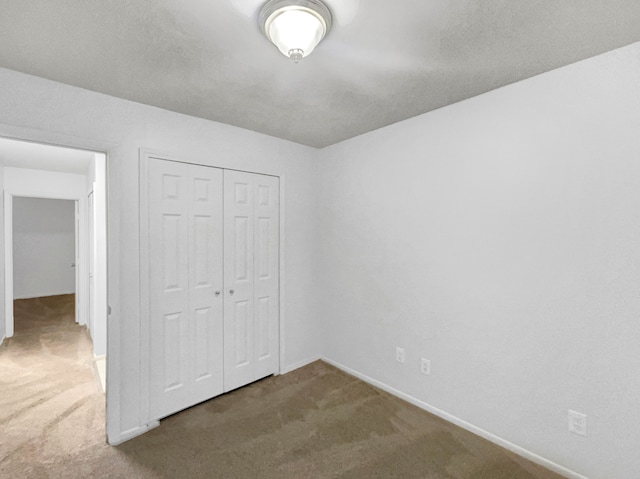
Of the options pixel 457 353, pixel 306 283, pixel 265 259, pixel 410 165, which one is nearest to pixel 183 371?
pixel 265 259

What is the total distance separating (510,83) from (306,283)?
8.20 ft

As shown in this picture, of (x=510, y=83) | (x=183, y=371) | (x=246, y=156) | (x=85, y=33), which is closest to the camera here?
(x=85, y=33)

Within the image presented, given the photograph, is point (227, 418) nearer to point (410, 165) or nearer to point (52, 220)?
point (410, 165)

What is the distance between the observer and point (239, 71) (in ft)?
6.09

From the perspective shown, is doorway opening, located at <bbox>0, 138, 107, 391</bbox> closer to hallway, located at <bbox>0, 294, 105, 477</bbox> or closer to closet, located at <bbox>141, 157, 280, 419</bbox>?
hallway, located at <bbox>0, 294, 105, 477</bbox>

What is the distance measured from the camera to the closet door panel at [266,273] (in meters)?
3.04

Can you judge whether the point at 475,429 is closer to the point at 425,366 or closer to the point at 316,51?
the point at 425,366

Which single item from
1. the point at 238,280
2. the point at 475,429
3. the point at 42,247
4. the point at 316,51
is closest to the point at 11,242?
the point at 238,280

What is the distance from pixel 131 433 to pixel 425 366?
89.7 inches

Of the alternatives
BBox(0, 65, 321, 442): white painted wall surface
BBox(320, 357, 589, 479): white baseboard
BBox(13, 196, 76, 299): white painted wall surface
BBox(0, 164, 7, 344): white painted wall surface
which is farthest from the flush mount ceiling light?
BBox(13, 196, 76, 299): white painted wall surface

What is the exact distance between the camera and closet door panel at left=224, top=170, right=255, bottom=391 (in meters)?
2.81

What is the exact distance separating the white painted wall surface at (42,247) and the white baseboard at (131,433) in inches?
262

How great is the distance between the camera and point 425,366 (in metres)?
2.57

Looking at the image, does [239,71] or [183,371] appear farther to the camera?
[183,371]
